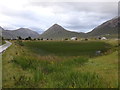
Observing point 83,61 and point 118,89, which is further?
point 83,61

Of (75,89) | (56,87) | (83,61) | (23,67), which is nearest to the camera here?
(75,89)

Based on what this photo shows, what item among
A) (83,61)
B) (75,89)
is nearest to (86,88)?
(75,89)

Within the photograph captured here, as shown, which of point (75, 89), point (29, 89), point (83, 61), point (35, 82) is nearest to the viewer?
point (75, 89)

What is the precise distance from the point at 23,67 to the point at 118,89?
8678 mm

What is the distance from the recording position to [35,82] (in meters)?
10.8

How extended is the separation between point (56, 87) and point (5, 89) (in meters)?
2.25

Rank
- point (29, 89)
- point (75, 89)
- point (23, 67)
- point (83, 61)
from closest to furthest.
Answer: point (75, 89) → point (29, 89) → point (23, 67) → point (83, 61)

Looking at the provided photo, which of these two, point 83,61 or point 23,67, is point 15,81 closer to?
point 23,67

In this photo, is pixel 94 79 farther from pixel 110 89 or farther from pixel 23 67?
pixel 23 67

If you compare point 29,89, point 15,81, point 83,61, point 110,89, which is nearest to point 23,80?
point 15,81

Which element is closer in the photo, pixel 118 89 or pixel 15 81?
pixel 118 89

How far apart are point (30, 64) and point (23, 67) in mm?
789

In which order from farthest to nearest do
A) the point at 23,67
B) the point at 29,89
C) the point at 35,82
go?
the point at 23,67 < the point at 35,82 < the point at 29,89

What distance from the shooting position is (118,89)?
8.40m
